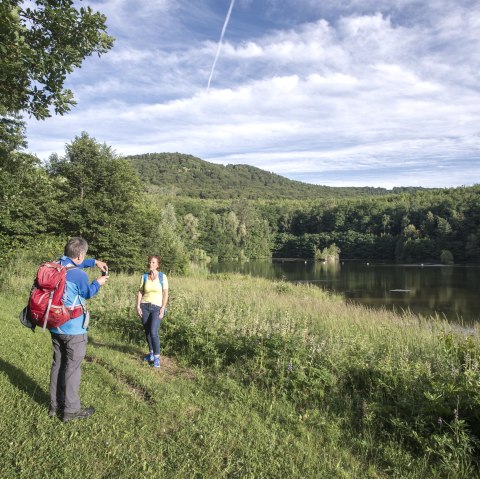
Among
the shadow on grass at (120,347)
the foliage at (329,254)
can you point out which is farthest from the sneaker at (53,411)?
the foliage at (329,254)

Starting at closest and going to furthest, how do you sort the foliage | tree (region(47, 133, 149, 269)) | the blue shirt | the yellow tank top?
the blue shirt → the yellow tank top → tree (region(47, 133, 149, 269)) → the foliage

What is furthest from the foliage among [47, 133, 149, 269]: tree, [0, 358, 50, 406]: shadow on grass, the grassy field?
[0, 358, 50, 406]: shadow on grass

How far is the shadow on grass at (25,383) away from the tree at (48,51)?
13.1ft

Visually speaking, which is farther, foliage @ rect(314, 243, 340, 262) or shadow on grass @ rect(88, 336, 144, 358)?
foliage @ rect(314, 243, 340, 262)

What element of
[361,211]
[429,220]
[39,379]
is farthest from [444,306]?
[361,211]

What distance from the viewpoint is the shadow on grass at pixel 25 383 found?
4.37m

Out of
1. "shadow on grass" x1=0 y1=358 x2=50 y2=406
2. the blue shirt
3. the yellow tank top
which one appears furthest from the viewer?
the yellow tank top

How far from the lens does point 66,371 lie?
13.0 feet

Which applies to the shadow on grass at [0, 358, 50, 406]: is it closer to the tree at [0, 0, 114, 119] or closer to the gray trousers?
the gray trousers

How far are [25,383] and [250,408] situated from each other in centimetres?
266

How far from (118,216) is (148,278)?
756 inches

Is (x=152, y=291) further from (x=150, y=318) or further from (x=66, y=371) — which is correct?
(x=66, y=371)

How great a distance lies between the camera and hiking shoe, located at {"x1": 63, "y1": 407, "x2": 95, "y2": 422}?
3887mm

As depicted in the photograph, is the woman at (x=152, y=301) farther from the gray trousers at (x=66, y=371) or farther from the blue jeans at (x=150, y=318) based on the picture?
the gray trousers at (x=66, y=371)
